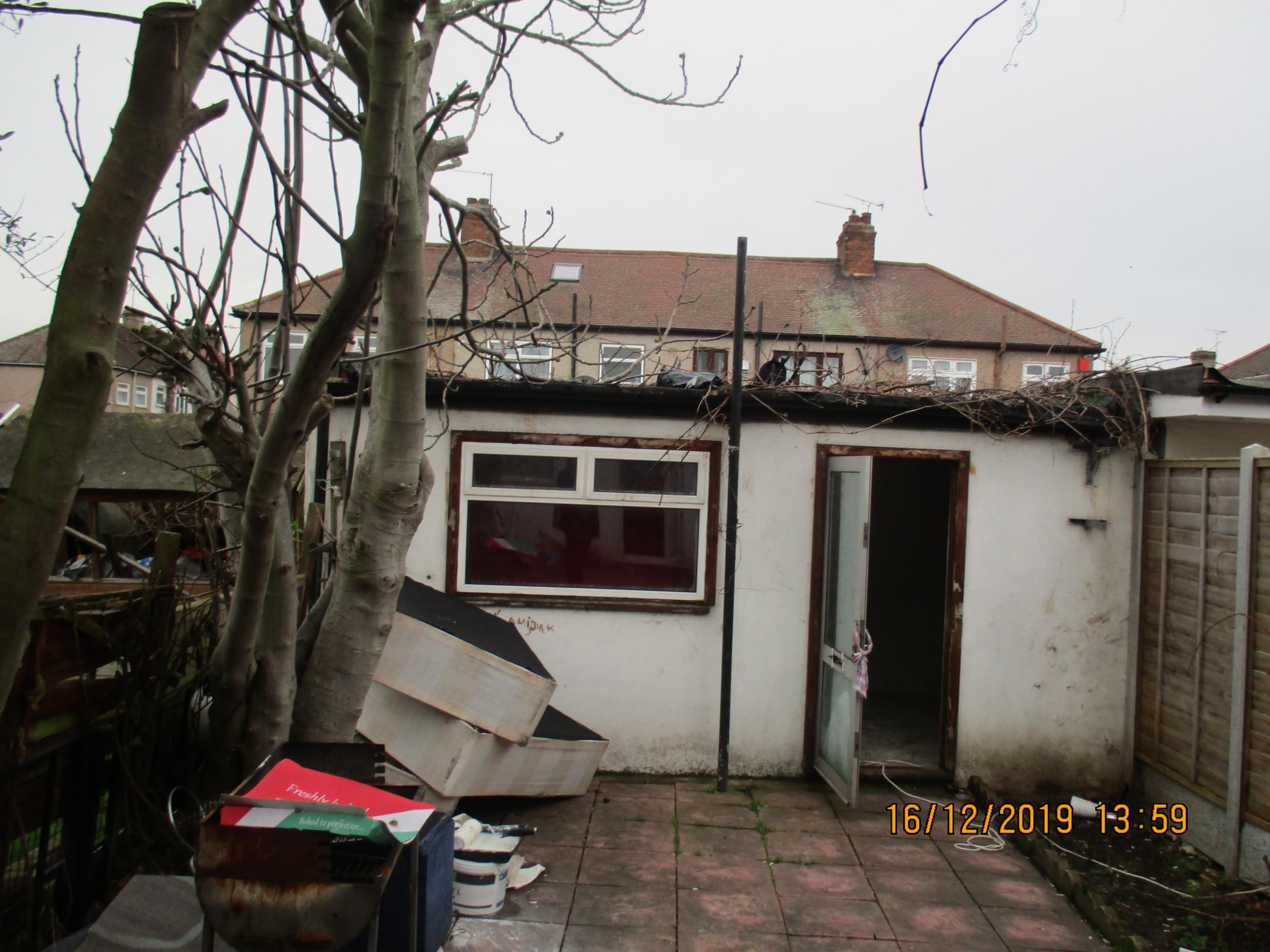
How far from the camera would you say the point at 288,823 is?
7.84 feet

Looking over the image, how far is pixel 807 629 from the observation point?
595 centimetres

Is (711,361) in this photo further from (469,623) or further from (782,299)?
(469,623)

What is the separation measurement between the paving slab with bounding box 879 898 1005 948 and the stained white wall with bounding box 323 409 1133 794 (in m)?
1.76

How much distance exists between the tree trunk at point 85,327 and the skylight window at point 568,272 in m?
20.9

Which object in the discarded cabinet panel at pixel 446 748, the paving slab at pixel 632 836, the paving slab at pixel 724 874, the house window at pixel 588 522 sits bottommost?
the paving slab at pixel 632 836

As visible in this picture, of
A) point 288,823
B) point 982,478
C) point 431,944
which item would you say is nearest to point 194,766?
point 431,944

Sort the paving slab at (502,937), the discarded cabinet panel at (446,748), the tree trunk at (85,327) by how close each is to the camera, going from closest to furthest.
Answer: the tree trunk at (85,327) → the paving slab at (502,937) → the discarded cabinet panel at (446,748)

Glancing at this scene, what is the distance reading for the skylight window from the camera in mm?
22203

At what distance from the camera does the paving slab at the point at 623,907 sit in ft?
12.9

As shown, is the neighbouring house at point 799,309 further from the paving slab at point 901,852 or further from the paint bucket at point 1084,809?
the paving slab at point 901,852

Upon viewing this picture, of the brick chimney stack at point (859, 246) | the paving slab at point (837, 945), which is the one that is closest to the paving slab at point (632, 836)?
the paving slab at point (837, 945)

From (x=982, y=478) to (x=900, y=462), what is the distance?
8.68 ft

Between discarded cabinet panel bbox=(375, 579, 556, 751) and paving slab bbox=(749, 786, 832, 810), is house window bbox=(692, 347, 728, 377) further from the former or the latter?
discarded cabinet panel bbox=(375, 579, 556, 751)

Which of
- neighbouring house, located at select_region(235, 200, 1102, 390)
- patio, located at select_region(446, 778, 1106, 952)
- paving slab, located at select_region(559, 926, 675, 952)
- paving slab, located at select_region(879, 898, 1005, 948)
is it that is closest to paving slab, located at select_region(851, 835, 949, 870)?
patio, located at select_region(446, 778, 1106, 952)
